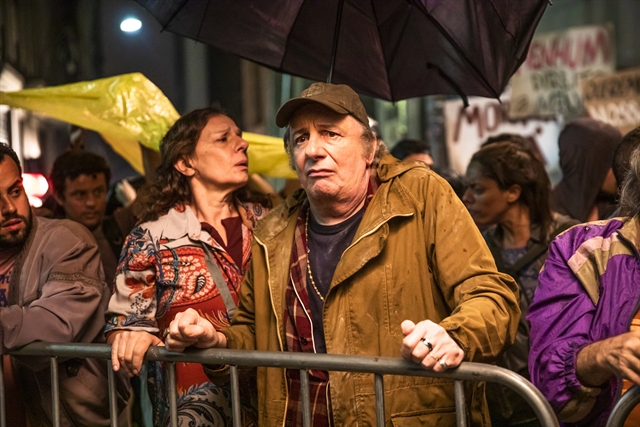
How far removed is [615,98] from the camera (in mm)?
8828

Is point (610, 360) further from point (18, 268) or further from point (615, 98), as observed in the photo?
point (615, 98)

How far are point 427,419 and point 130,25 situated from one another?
8621 mm

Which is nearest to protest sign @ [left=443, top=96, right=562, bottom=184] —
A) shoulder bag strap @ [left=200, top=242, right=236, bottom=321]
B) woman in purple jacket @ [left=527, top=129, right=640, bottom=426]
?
shoulder bag strap @ [left=200, top=242, right=236, bottom=321]

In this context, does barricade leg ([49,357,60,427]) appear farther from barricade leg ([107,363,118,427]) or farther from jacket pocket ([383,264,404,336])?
jacket pocket ([383,264,404,336])

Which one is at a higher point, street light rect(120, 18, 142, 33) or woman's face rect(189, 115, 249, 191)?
street light rect(120, 18, 142, 33)

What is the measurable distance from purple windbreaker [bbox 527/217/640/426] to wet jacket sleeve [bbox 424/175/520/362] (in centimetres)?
A: 12

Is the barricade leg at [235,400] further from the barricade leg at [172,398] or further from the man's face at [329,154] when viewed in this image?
the man's face at [329,154]

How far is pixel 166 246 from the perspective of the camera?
3.91 meters

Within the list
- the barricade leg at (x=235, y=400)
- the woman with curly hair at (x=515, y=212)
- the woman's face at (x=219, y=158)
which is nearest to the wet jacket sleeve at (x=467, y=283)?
the barricade leg at (x=235, y=400)

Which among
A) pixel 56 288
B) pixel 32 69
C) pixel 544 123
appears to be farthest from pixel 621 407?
pixel 32 69

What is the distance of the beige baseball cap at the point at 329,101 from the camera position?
3336 mm

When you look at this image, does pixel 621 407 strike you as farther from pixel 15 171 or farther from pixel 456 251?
pixel 15 171

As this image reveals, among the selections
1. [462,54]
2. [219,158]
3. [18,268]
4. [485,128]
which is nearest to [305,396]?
[219,158]

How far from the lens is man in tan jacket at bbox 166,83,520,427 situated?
3.09m
